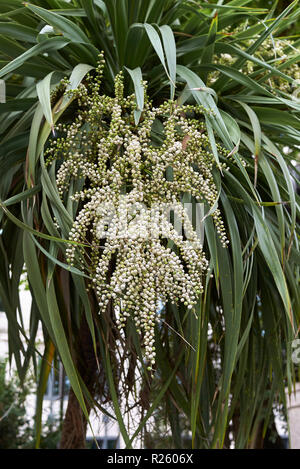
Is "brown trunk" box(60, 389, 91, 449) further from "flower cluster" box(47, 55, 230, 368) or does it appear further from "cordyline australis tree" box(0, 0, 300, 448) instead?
"flower cluster" box(47, 55, 230, 368)

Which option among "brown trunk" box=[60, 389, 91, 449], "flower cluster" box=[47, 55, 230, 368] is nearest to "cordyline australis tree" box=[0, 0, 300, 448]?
"flower cluster" box=[47, 55, 230, 368]

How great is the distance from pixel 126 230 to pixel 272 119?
0.45m

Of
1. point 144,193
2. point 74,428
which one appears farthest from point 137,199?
point 74,428

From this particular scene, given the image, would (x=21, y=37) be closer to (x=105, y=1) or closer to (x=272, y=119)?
(x=105, y=1)

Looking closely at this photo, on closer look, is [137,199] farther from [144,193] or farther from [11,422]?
[11,422]

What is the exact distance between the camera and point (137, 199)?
71cm

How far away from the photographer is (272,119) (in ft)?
3.07

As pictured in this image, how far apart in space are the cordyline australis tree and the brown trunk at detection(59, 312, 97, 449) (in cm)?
1

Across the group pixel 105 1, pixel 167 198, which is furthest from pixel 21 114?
pixel 167 198

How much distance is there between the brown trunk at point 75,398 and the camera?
119 centimetres

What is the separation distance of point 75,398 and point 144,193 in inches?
29.4

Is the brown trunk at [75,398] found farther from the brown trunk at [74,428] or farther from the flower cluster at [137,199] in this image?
the flower cluster at [137,199]

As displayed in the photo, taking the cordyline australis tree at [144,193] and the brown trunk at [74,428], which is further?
the brown trunk at [74,428]

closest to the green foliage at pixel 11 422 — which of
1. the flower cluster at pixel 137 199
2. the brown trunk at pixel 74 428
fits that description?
the brown trunk at pixel 74 428
